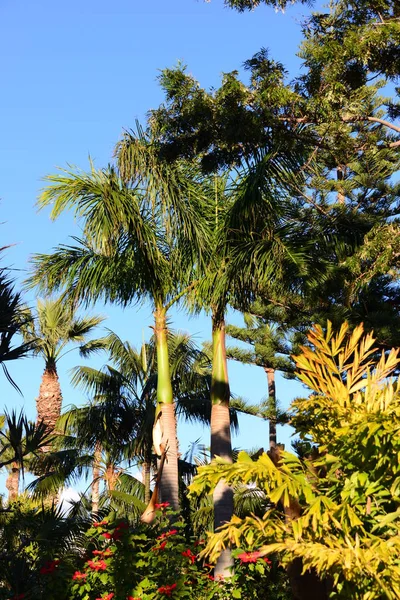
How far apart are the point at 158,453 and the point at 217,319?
2.41m

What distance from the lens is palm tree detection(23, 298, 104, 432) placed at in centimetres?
2027

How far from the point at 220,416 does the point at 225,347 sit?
1.89m

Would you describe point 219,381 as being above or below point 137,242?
below

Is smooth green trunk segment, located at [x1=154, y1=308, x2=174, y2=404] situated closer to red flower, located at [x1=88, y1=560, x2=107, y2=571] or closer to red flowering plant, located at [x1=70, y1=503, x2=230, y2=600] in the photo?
red flowering plant, located at [x1=70, y1=503, x2=230, y2=600]

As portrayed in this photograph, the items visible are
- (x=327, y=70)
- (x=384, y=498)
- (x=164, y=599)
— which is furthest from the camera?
(x=327, y=70)

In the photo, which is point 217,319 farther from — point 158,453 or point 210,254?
point 158,453

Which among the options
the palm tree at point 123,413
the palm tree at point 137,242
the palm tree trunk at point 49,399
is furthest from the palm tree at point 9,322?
the palm tree trunk at point 49,399

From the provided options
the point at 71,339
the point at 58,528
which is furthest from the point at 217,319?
the point at 71,339

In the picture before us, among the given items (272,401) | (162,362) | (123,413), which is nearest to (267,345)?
(272,401)

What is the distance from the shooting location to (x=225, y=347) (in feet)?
45.7

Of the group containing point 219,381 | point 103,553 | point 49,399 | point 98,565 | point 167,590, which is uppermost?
point 49,399

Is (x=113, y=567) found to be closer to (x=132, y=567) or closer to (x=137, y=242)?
(x=132, y=567)

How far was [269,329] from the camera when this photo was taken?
2194 centimetres

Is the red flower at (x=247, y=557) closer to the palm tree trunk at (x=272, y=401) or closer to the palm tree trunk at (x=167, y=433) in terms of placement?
the palm tree trunk at (x=167, y=433)
